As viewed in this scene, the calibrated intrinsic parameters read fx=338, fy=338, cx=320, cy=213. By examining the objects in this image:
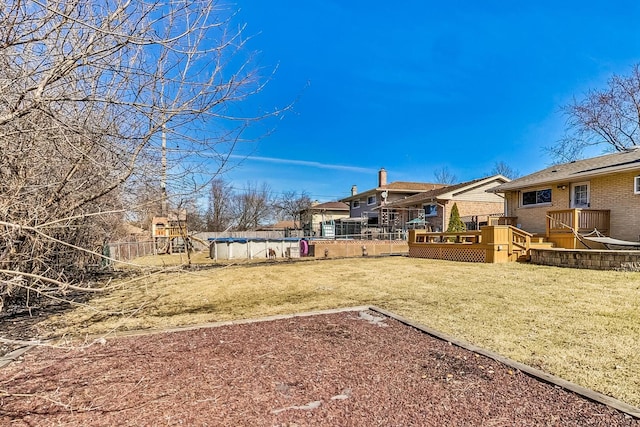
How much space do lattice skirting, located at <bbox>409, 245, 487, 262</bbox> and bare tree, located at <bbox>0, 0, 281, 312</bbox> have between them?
421 inches

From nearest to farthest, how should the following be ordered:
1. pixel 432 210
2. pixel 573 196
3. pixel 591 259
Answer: pixel 591 259
pixel 573 196
pixel 432 210

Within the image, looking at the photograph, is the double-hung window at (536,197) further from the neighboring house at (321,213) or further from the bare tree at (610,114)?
the neighboring house at (321,213)

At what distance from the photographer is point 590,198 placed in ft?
42.6

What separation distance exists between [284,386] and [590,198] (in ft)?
48.8

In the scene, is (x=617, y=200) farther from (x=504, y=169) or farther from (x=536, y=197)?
(x=504, y=169)

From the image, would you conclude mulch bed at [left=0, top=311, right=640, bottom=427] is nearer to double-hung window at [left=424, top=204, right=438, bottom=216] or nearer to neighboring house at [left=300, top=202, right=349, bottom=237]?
double-hung window at [left=424, top=204, right=438, bottom=216]

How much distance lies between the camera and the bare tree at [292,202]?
55.1 m

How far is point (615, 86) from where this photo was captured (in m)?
22.7

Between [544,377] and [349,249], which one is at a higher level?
[544,377]

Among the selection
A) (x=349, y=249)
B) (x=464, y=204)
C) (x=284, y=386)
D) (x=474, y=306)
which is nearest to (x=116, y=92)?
(x=284, y=386)

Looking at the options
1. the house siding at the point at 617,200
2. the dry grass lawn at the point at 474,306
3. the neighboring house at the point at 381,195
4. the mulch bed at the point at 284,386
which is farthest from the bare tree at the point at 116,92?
the neighboring house at the point at 381,195

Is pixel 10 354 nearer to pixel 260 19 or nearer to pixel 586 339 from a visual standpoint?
pixel 260 19

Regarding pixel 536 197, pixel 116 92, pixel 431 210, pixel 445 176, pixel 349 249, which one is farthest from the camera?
pixel 445 176

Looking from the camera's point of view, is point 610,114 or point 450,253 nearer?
point 450,253
